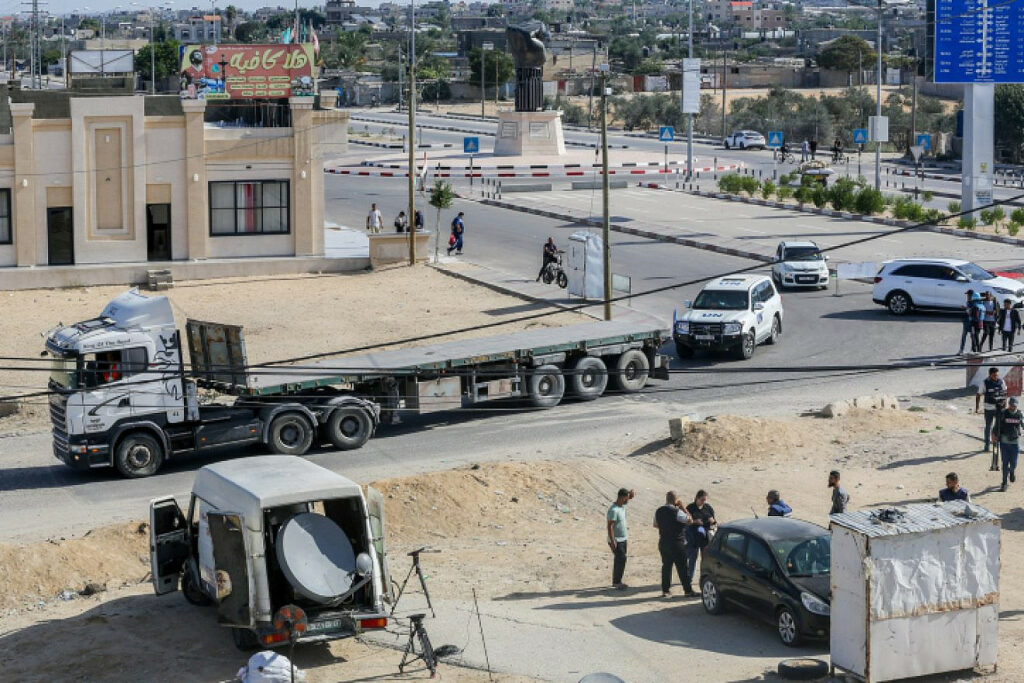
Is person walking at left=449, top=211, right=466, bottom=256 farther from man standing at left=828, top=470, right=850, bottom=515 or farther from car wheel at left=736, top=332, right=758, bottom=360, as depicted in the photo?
man standing at left=828, top=470, right=850, bottom=515

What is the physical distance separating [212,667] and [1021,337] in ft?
77.0

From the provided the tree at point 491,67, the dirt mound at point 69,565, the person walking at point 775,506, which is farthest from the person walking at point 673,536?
the tree at point 491,67

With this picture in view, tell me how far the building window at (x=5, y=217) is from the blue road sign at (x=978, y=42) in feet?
99.8

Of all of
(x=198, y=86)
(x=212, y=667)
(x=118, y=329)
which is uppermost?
(x=198, y=86)

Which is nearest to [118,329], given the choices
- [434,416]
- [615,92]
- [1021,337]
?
[434,416]

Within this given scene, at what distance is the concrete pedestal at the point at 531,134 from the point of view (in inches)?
3063

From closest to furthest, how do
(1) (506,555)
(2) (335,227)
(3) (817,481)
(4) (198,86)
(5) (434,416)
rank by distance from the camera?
1. (1) (506,555)
2. (3) (817,481)
3. (5) (434,416)
4. (4) (198,86)
5. (2) (335,227)

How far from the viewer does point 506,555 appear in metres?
20.0

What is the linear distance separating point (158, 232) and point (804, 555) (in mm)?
32563

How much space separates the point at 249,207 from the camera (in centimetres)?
4616

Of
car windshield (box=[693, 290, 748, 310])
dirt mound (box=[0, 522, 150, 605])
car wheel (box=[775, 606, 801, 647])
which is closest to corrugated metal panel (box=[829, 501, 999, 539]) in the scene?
car wheel (box=[775, 606, 801, 647])

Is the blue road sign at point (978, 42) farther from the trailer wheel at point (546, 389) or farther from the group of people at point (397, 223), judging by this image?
the trailer wheel at point (546, 389)

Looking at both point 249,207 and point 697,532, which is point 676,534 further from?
point 249,207

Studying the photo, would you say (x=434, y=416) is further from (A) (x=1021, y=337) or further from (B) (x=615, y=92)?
(B) (x=615, y=92)
